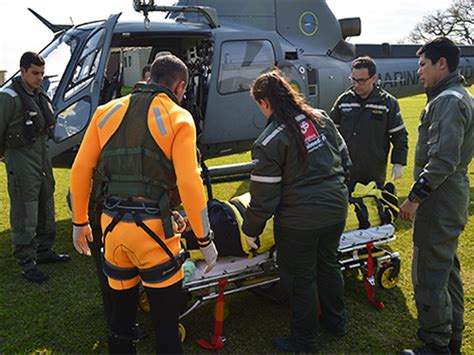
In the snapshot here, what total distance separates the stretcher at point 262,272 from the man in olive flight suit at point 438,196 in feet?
2.13

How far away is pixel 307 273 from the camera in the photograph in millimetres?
2955

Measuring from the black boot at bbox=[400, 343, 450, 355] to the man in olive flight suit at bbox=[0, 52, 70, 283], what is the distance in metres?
3.27

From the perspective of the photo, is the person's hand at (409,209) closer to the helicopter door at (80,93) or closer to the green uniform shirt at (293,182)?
the green uniform shirt at (293,182)

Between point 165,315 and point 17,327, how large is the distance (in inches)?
70.4

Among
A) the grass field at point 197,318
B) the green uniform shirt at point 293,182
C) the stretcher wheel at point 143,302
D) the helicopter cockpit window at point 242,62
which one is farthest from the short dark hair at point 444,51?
the helicopter cockpit window at point 242,62

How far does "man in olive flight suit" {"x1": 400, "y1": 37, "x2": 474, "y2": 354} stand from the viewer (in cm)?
277

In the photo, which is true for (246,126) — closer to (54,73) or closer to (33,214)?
(54,73)

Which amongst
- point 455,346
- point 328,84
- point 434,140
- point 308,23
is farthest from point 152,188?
point 308,23

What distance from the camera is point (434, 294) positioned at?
9.62 feet

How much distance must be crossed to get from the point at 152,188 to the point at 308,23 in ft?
17.5

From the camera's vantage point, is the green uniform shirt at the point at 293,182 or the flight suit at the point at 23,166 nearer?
the green uniform shirt at the point at 293,182

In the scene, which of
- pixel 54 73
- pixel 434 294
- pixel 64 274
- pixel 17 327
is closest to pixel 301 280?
pixel 434 294

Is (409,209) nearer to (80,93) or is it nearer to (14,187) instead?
(14,187)

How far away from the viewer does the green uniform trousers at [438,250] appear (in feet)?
9.46
